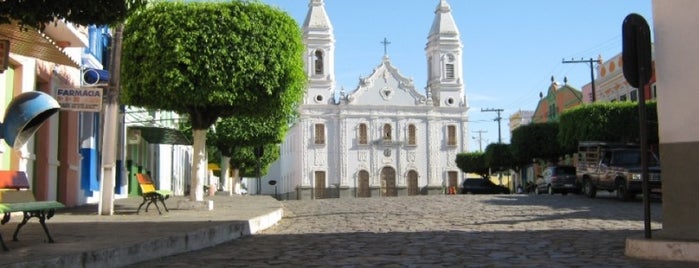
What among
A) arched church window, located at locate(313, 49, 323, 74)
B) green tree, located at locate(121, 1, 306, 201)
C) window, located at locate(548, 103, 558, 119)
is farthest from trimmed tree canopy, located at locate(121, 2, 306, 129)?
arched church window, located at locate(313, 49, 323, 74)

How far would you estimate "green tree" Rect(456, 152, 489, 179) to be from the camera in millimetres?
69000

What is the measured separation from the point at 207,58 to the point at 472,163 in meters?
56.1

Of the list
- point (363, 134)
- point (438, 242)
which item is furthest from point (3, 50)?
point (363, 134)

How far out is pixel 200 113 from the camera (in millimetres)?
16281

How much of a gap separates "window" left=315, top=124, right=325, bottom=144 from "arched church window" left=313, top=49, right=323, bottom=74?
204 inches

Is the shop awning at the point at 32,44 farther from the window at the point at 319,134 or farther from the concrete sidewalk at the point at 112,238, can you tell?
the window at the point at 319,134

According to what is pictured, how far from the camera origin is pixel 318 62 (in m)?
71.6

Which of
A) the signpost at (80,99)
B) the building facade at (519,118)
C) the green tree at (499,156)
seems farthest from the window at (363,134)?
the signpost at (80,99)

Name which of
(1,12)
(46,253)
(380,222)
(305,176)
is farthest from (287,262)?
(305,176)

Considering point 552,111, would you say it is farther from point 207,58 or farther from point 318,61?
point 207,58

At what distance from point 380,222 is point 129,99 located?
5.89 metres

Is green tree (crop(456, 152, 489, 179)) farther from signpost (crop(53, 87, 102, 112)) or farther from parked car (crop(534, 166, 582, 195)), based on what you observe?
signpost (crop(53, 87, 102, 112))

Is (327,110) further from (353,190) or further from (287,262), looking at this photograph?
(287,262)

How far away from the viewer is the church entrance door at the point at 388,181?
239 feet
